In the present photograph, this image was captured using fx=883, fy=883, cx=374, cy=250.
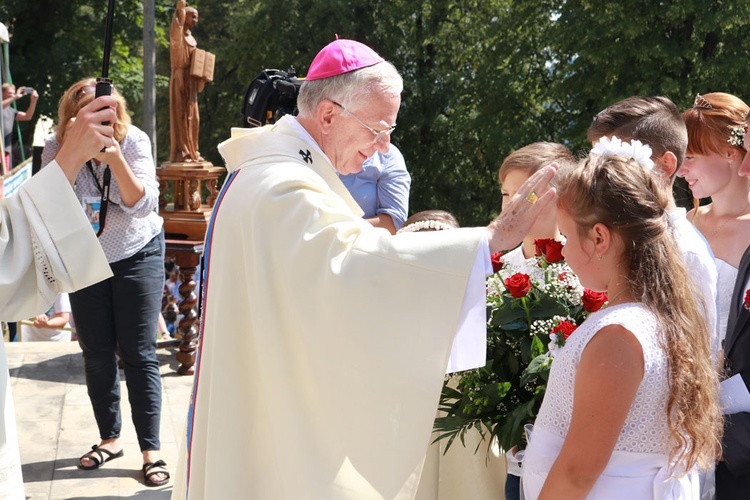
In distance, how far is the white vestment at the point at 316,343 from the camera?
2211 mm

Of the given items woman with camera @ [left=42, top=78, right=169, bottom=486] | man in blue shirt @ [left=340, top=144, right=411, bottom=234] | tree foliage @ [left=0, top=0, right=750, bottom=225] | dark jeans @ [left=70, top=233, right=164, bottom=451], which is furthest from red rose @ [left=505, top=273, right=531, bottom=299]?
tree foliage @ [left=0, top=0, right=750, bottom=225]

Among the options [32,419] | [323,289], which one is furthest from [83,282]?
[32,419]

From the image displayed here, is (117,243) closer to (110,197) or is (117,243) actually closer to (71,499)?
(110,197)

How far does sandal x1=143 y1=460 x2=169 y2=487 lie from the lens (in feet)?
14.3

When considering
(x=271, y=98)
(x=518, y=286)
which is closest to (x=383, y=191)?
(x=271, y=98)

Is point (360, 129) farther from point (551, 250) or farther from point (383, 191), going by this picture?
point (383, 191)

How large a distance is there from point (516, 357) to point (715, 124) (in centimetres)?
127

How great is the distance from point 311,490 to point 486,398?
2.03ft

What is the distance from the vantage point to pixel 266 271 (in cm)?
231

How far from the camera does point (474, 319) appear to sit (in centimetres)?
222

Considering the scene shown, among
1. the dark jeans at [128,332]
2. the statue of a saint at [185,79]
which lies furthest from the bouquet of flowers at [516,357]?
the statue of a saint at [185,79]

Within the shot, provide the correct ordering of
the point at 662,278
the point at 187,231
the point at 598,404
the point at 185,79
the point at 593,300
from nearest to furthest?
1. the point at 598,404
2. the point at 662,278
3. the point at 593,300
4. the point at 187,231
5. the point at 185,79

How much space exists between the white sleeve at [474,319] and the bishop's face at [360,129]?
576mm

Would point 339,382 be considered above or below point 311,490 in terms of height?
above
